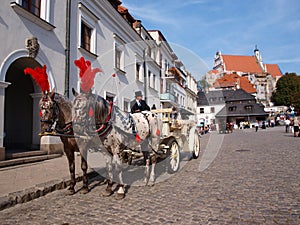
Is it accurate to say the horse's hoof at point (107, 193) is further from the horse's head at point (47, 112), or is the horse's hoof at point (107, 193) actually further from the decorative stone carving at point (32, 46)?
the decorative stone carving at point (32, 46)

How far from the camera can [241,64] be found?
9250 centimetres

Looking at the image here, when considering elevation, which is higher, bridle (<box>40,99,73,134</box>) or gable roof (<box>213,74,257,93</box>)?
gable roof (<box>213,74,257,93</box>)

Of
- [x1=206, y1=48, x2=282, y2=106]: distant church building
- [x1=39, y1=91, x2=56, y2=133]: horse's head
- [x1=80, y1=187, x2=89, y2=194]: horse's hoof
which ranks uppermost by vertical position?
[x1=206, y1=48, x2=282, y2=106]: distant church building

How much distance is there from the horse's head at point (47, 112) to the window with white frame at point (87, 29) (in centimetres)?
722

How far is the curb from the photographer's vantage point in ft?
12.6

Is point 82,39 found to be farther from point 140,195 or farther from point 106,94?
point 140,195

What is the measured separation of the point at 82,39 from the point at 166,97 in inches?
429

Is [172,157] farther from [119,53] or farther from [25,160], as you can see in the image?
[119,53]

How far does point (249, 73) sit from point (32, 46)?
90789mm

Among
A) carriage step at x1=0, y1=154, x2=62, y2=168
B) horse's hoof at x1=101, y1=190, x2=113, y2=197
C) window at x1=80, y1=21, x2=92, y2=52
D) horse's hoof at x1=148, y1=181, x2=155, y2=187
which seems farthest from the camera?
window at x1=80, y1=21, x2=92, y2=52

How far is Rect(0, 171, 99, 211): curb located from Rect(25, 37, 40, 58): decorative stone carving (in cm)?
481

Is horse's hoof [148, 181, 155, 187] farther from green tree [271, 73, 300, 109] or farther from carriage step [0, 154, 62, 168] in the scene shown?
green tree [271, 73, 300, 109]

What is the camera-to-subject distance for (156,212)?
11.2ft

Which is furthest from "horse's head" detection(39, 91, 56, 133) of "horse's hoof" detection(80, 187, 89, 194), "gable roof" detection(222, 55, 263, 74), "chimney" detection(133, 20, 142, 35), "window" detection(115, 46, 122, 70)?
"gable roof" detection(222, 55, 263, 74)
